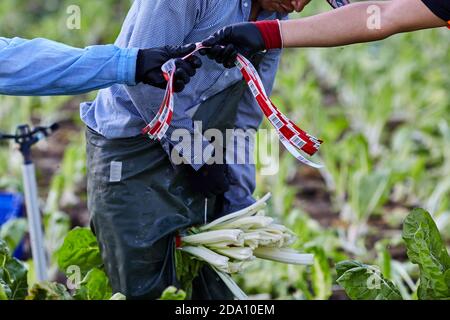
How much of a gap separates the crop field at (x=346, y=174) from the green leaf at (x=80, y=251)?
0.04 feet

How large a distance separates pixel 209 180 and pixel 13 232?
1476 mm

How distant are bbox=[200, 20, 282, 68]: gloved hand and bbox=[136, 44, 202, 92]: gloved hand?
0.06 metres

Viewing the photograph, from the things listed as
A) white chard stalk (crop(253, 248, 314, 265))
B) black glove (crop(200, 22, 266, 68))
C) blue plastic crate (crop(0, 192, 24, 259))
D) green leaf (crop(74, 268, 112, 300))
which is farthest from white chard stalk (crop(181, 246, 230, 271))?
blue plastic crate (crop(0, 192, 24, 259))

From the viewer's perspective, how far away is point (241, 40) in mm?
3119

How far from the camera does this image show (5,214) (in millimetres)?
4980

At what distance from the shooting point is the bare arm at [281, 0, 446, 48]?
10.2ft

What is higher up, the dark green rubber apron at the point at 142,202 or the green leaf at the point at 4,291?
the dark green rubber apron at the point at 142,202

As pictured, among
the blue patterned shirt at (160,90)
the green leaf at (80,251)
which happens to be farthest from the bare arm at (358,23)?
the green leaf at (80,251)

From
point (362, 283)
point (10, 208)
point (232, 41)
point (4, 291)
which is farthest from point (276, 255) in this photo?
point (10, 208)

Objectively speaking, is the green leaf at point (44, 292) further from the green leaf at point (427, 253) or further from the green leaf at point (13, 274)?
the green leaf at point (427, 253)

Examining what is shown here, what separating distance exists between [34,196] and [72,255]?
46 centimetres

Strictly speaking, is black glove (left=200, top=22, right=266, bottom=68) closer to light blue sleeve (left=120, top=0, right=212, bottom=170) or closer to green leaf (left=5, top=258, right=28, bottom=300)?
light blue sleeve (left=120, top=0, right=212, bottom=170)

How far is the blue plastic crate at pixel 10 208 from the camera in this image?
4844mm
